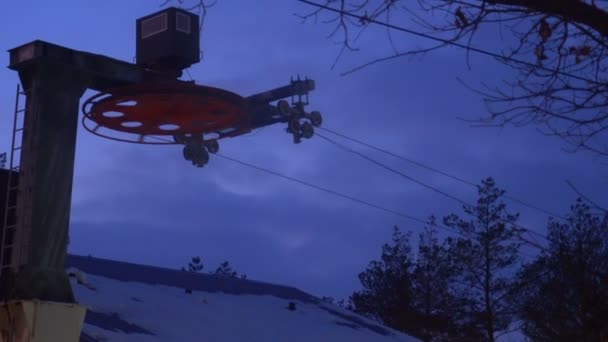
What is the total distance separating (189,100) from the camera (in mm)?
15945

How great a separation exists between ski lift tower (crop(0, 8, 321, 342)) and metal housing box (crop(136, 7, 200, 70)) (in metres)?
0.02

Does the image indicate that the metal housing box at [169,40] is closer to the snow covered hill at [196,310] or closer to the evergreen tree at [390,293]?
the snow covered hill at [196,310]

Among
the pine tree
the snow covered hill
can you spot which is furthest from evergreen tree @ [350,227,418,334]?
the snow covered hill

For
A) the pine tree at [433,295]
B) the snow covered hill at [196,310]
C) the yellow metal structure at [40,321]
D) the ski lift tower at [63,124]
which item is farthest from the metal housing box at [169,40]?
the pine tree at [433,295]

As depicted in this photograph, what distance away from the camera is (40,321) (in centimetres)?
1581

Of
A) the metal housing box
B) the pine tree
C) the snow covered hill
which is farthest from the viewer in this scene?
the pine tree

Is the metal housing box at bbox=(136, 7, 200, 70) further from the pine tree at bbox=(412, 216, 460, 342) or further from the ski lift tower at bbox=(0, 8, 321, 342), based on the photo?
the pine tree at bbox=(412, 216, 460, 342)

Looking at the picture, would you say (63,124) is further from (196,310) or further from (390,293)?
(390,293)

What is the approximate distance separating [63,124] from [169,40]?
2.12 meters

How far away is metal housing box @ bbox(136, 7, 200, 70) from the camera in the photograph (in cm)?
1722

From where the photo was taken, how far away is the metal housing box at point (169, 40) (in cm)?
1722

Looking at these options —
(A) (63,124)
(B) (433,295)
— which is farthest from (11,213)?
(B) (433,295)

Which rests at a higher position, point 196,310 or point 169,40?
point 169,40

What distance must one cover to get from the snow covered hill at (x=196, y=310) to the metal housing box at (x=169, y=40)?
6335 millimetres
